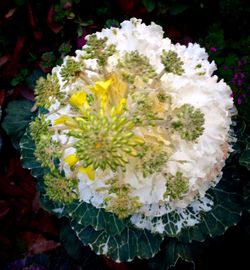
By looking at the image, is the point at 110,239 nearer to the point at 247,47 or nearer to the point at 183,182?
the point at 183,182

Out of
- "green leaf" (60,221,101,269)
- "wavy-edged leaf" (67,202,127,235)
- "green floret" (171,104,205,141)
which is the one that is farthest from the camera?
"green leaf" (60,221,101,269)

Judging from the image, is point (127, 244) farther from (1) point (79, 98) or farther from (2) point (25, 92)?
(2) point (25, 92)

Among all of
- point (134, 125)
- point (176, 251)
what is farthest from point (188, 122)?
point (176, 251)

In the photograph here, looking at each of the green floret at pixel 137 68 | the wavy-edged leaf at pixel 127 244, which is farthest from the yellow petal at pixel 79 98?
the wavy-edged leaf at pixel 127 244

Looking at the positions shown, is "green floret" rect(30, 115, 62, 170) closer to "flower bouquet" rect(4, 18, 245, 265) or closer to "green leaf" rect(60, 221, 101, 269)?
"flower bouquet" rect(4, 18, 245, 265)

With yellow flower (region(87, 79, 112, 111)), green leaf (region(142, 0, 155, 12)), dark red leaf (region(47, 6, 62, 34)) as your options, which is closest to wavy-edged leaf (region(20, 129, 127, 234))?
yellow flower (region(87, 79, 112, 111))

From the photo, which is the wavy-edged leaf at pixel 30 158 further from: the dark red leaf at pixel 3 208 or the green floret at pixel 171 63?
the green floret at pixel 171 63

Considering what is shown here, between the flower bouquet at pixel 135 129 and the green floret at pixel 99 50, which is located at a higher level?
the green floret at pixel 99 50
